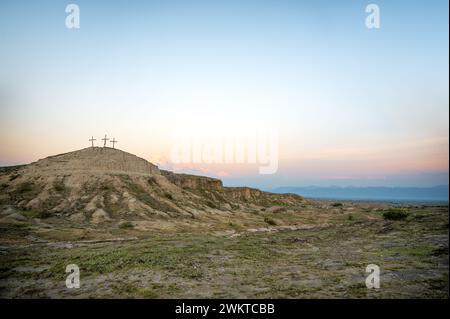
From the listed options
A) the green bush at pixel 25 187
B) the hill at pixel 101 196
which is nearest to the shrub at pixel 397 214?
the hill at pixel 101 196

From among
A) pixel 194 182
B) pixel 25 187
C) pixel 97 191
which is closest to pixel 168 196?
pixel 97 191

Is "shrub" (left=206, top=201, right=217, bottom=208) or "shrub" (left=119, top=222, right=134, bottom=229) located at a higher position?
"shrub" (left=119, top=222, right=134, bottom=229)

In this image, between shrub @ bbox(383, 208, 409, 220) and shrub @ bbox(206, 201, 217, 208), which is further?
shrub @ bbox(206, 201, 217, 208)

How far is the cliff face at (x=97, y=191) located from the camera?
57688mm

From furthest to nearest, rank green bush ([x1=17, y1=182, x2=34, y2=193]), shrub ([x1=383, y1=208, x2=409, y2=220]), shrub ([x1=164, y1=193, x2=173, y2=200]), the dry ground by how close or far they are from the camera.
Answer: shrub ([x1=164, y1=193, x2=173, y2=200]) < green bush ([x1=17, y1=182, x2=34, y2=193]) < shrub ([x1=383, y1=208, x2=409, y2=220]) < the dry ground

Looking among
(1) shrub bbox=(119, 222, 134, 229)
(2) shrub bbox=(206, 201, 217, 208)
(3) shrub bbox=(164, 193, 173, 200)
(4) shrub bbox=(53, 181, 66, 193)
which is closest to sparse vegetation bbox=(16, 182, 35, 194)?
(4) shrub bbox=(53, 181, 66, 193)

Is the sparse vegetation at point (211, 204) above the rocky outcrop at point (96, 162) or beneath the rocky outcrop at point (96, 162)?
beneath

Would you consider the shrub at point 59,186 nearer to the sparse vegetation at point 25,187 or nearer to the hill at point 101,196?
the hill at point 101,196

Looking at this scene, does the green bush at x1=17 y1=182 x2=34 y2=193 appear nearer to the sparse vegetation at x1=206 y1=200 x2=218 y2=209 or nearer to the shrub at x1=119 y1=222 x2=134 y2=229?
the shrub at x1=119 y1=222 x2=134 y2=229

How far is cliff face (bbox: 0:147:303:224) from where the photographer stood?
189 feet

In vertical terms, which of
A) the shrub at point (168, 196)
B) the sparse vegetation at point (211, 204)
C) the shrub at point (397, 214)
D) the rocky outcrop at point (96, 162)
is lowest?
the sparse vegetation at point (211, 204)

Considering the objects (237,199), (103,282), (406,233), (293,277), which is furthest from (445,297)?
(237,199)
